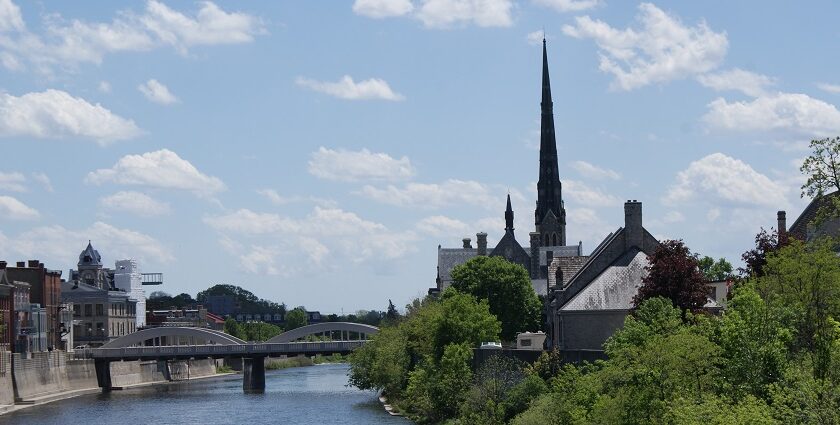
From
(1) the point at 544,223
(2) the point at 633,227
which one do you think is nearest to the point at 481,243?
(1) the point at 544,223

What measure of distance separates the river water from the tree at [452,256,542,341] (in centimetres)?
1134

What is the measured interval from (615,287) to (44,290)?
291 feet

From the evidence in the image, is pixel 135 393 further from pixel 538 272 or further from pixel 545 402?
pixel 545 402

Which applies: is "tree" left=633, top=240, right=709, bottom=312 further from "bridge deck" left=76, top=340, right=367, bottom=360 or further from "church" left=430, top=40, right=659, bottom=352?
"bridge deck" left=76, top=340, right=367, bottom=360

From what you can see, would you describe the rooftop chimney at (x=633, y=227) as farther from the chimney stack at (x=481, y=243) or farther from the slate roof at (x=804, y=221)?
the chimney stack at (x=481, y=243)

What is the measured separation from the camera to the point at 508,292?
108 m

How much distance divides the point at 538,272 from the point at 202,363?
66512 mm

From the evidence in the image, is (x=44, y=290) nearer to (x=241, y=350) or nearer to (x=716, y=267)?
(x=241, y=350)

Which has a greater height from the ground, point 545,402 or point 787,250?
point 787,250

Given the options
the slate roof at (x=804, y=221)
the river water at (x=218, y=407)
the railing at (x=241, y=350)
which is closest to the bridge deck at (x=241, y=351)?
the railing at (x=241, y=350)

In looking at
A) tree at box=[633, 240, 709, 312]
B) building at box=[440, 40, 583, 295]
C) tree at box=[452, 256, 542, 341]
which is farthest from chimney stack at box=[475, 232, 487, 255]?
tree at box=[633, 240, 709, 312]

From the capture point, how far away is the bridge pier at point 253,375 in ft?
474

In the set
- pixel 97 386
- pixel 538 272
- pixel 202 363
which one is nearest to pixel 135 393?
pixel 97 386

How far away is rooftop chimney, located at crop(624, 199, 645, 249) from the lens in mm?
80688
